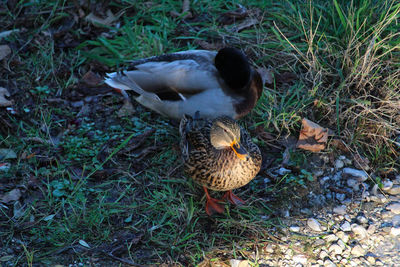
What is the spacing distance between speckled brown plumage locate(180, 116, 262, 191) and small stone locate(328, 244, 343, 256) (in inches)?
26.2

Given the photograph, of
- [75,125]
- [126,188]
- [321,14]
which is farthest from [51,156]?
[321,14]

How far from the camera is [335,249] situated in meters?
2.87

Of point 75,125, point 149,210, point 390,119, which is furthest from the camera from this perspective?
point 75,125

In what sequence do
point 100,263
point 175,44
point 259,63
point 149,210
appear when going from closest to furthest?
point 100,263, point 149,210, point 259,63, point 175,44

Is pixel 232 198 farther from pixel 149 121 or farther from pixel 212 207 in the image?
pixel 149 121

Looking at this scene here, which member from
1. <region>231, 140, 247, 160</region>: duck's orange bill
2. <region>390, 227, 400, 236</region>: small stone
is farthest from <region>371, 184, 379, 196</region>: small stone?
<region>231, 140, 247, 160</region>: duck's orange bill

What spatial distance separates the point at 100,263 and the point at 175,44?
2.40 metres

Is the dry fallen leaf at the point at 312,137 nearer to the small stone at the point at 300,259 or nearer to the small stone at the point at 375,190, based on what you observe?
the small stone at the point at 375,190

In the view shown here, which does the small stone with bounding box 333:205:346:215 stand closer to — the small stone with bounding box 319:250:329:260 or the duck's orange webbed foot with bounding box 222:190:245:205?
the small stone with bounding box 319:250:329:260

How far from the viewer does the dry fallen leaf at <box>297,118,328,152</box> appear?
3.50 metres

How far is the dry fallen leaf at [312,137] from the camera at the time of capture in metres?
3.50

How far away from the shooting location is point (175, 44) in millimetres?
4477

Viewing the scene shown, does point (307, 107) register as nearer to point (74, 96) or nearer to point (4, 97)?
point (74, 96)

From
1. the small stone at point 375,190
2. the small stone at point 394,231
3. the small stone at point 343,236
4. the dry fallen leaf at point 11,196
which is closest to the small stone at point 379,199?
the small stone at point 375,190
